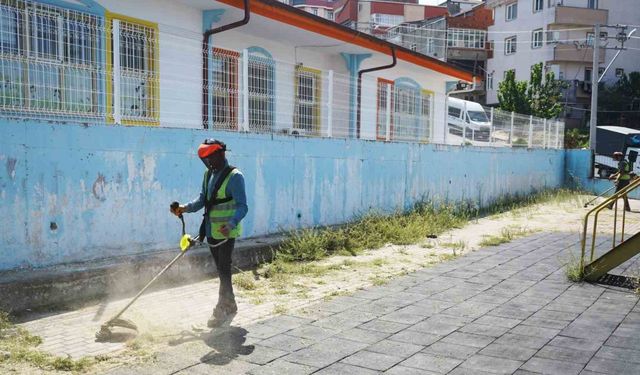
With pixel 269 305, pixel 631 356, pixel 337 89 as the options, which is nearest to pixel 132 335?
pixel 269 305

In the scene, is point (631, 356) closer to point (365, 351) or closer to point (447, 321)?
point (447, 321)

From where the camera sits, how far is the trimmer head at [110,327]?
180 inches

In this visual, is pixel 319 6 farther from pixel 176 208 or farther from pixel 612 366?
pixel 612 366

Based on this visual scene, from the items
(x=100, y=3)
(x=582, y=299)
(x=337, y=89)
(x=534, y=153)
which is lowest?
(x=582, y=299)

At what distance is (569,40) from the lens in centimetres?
4028

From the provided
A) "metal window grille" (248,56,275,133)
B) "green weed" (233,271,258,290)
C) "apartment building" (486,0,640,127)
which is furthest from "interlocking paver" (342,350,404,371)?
"apartment building" (486,0,640,127)

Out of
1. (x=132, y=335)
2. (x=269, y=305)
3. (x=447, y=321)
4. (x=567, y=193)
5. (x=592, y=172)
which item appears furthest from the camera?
(x=592, y=172)

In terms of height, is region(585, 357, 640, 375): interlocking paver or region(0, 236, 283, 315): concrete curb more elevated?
region(0, 236, 283, 315): concrete curb

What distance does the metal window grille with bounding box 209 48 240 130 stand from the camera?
7625 mm

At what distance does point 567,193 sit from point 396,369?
16.5 metres

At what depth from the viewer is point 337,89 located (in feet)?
32.2

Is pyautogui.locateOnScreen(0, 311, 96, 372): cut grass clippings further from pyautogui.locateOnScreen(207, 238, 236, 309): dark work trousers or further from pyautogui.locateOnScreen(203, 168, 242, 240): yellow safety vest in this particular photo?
pyautogui.locateOnScreen(203, 168, 242, 240): yellow safety vest

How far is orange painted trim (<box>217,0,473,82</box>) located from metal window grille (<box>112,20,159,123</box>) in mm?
2542

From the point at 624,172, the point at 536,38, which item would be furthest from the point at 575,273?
the point at 536,38
